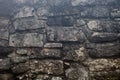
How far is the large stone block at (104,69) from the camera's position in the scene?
215 centimetres

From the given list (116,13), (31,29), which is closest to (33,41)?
(31,29)

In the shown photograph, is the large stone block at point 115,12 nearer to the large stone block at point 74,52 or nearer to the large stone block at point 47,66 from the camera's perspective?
the large stone block at point 74,52

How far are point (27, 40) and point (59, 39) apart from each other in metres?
0.43

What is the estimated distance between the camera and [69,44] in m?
2.38

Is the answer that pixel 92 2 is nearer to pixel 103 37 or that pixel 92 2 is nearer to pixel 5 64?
pixel 103 37

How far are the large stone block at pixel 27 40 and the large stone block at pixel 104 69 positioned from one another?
68 cm

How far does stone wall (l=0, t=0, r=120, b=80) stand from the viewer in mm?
2225

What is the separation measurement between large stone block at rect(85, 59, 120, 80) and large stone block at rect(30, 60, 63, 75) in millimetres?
344

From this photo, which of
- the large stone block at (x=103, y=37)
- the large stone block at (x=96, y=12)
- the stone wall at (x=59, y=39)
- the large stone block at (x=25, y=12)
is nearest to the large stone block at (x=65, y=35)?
the stone wall at (x=59, y=39)

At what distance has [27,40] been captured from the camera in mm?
2449

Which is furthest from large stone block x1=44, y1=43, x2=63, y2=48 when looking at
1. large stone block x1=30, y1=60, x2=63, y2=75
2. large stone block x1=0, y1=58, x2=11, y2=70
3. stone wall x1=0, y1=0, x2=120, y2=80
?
large stone block x1=0, y1=58, x2=11, y2=70

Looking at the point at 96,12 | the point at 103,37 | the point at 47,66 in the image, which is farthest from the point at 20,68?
the point at 96,12

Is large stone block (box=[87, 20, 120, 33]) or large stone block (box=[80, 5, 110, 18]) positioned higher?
large stone block (box=[80, 5, 110, 18])

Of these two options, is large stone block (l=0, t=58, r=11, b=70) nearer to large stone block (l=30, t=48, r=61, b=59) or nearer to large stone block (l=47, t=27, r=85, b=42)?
large stone block (l=30, t=48, r=61, b=59)
